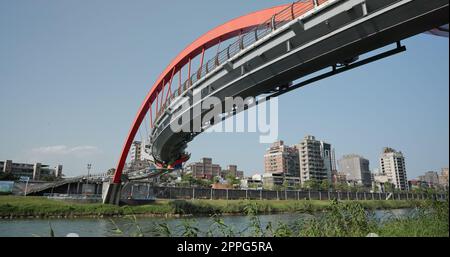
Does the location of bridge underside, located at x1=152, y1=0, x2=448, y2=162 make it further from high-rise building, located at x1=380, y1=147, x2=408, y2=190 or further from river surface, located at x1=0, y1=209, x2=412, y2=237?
high-rise building, located at x1=380, y1=147, x2=408, y2=190

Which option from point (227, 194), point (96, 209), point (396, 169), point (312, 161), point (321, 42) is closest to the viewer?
point (321, 42)

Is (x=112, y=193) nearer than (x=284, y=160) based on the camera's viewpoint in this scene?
Yes

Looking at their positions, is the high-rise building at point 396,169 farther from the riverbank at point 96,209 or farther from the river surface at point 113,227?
the river surface at point 113,227

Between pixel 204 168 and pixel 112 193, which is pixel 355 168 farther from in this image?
pixel 112 193

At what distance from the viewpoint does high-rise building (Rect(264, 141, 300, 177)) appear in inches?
4806

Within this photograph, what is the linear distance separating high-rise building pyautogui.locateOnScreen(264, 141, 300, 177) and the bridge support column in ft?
290

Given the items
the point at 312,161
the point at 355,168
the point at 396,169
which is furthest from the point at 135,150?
the point at 396,169

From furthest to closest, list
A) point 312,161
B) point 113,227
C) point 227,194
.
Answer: point 312,161, point 227,194, point 113,227

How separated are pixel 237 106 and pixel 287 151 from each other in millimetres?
112612

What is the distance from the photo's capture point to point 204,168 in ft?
473

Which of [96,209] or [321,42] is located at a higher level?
[321,42]

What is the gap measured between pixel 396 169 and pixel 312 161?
35771 millimetres

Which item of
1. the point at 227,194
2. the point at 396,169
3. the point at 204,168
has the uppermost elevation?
the point at 204,168
